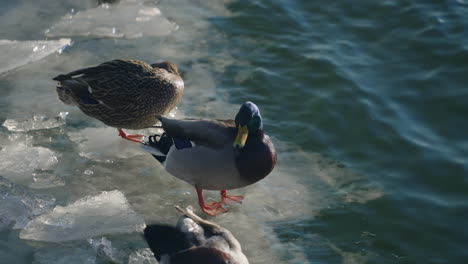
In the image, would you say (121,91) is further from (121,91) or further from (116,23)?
(116,23)

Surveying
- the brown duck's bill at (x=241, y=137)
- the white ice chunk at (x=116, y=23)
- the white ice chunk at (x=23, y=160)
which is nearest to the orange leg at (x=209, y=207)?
the brown duck's bill at (x=241, y=137)

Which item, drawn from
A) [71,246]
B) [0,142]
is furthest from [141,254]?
[0,142]

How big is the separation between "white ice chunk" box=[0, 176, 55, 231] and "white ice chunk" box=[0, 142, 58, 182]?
0.38ft

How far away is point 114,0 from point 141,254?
4729mm

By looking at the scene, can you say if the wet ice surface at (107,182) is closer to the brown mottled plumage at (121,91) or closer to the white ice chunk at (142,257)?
the white ice chunk at (142,257)

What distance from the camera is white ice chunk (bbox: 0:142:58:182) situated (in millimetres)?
5145

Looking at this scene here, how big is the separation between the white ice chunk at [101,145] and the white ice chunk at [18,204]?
69 centimetres

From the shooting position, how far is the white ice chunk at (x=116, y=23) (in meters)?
7.57

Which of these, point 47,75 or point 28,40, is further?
point 28,40

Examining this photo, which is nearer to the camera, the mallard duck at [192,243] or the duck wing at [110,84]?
the mallard duck at [192,243]

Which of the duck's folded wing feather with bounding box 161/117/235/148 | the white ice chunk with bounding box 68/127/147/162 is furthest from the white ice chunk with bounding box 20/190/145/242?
the white ice chunk with bounding box 68/127/147/162

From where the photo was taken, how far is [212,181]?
16.0ft

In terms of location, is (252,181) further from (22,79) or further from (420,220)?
(22,79)

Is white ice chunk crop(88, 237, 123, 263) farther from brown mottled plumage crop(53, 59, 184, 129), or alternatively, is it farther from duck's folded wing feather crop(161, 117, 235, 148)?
brown mottled plumage crop(53, 59, 184, 129)
